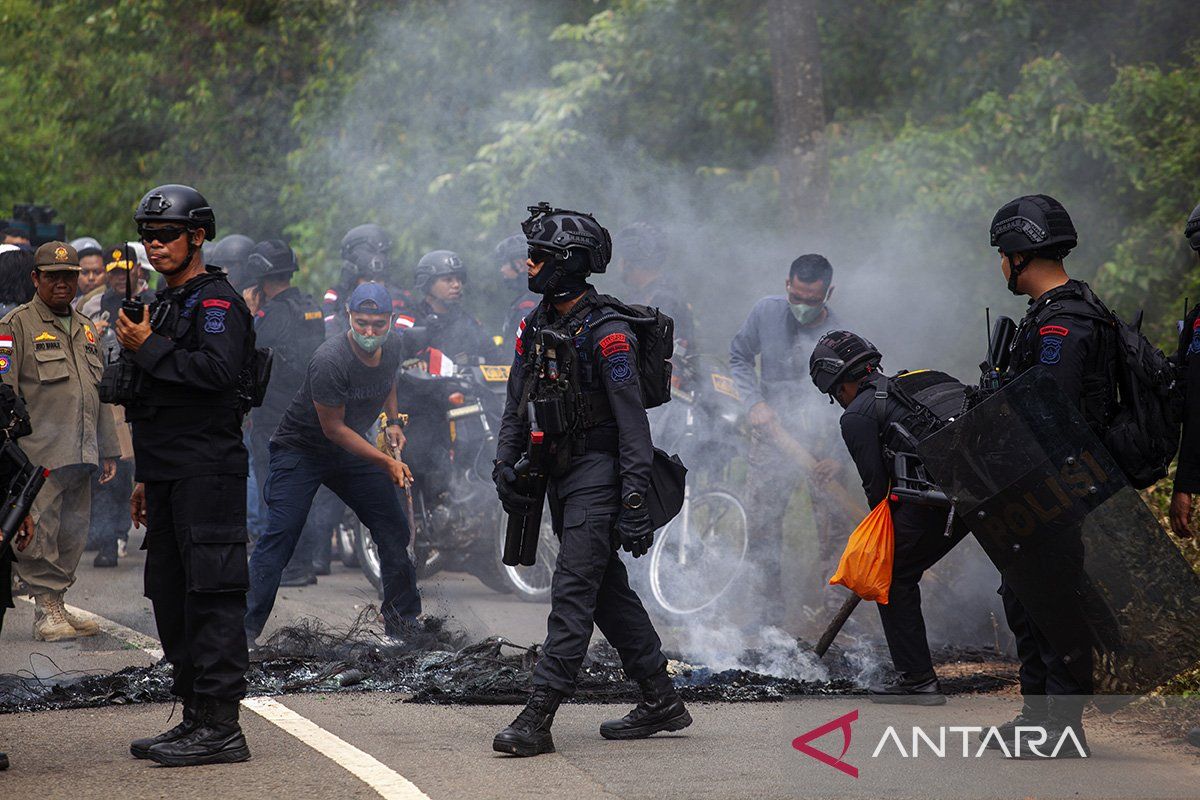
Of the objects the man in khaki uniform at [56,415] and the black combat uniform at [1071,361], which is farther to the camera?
the man in khaki uniform at [56,415]

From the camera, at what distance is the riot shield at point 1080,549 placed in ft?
18.0

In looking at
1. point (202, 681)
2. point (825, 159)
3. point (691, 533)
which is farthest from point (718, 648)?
point (825, 159)

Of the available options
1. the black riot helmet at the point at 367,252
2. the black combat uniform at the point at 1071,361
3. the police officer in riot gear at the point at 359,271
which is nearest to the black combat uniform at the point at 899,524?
the black combat uniform at the point at 1071,361

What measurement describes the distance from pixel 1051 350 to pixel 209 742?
130 inches

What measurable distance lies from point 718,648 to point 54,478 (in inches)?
150

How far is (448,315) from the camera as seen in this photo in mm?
11484

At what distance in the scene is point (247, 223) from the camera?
64.8ft

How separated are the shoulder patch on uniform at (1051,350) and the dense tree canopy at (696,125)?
19.4ft

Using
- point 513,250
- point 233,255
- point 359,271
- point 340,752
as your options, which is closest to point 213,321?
point 340,752

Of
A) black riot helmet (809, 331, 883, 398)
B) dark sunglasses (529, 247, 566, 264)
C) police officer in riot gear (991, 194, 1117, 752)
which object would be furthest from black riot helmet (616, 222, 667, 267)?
police officer in riot gear (991, 194, 1117, 752)

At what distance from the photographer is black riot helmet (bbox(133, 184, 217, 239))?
5.82 m

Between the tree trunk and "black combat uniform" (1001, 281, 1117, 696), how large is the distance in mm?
7475

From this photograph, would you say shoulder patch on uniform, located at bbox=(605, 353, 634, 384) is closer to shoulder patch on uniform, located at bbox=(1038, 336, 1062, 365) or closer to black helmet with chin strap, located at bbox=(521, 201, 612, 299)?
black helmet with chin strap, located at bbox=(521, 201, 612, 299)

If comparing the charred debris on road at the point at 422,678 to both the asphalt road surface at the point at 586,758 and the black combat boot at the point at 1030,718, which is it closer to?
the asphalt road surface at the point at 586,758
